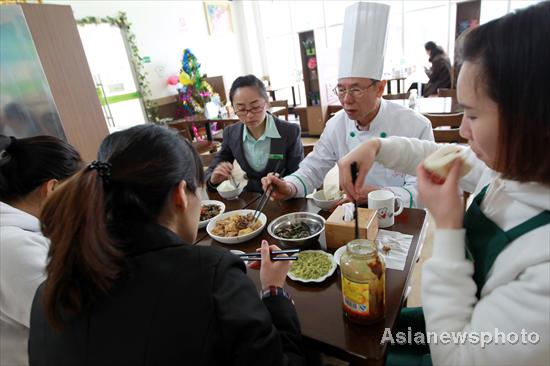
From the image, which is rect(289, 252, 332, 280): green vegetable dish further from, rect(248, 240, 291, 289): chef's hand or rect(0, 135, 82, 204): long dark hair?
rect(0, 135, 82, 204): long dark hair

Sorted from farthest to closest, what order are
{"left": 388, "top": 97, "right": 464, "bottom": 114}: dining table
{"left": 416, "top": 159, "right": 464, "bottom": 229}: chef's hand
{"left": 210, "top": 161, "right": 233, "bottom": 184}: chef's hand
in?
{"left": 388, "top": 97, "right": 464, "bottom": 114}: dining table → {"left": 210, "top": 161, "right": 233, "bottom": 184}: chef's hand → {"left": 416, "top": 159, "right": 464, "bottom": 229}: chef's hand

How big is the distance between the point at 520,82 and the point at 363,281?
0.52m

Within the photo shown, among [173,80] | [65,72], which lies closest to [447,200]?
[65,72]

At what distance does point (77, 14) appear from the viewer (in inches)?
189

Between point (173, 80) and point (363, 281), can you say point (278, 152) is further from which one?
point (173, 80)

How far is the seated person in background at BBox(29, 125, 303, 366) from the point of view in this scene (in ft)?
2.08

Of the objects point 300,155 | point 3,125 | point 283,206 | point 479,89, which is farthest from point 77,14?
point 479,89

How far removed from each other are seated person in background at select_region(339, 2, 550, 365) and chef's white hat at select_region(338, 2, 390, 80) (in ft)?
3.38

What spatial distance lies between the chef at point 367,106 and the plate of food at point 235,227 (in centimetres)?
21

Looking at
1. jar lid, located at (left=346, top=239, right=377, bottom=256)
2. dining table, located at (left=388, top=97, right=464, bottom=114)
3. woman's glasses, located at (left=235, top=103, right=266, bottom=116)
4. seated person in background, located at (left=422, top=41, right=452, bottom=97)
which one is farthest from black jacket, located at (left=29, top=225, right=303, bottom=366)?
seated person in background, located at (left=422, top=41, right=452, bottom=97)

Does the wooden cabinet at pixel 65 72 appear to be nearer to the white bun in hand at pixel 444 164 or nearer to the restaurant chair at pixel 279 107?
the restaurant chair at pixel 279 107

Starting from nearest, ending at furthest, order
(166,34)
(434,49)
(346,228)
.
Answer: (346,228) → (434,49) → (166,34)

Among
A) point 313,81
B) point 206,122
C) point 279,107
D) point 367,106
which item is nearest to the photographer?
point 367,106

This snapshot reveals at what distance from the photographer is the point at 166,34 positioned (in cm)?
645
